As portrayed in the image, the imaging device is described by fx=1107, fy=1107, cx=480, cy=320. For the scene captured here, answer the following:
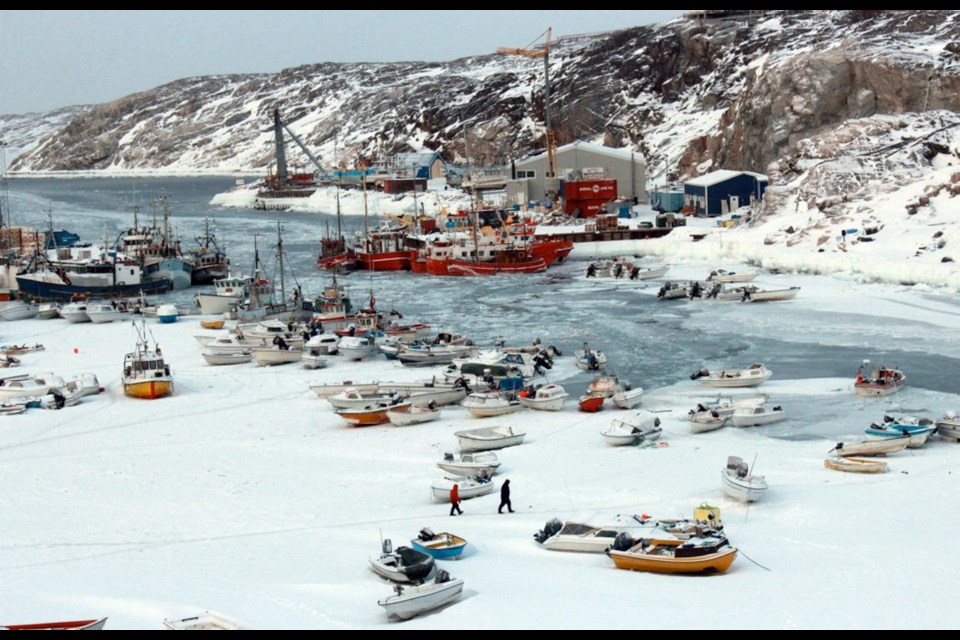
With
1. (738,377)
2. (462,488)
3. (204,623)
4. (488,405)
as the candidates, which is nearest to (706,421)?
(738,377)

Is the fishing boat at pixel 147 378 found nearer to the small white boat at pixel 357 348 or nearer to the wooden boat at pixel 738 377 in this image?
the small white boat at pixel 357 348

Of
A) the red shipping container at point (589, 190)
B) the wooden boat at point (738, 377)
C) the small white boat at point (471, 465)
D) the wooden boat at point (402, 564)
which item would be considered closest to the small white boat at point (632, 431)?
the small white boat at point (471, 465)

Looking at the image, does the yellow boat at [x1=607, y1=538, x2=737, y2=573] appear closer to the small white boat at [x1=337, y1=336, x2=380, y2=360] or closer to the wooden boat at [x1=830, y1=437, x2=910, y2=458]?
the wooden boat at [x1=830, y1=437, x2=910, y2=458]

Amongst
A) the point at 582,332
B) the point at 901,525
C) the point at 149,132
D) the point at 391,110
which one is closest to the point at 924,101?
the point at 582,332

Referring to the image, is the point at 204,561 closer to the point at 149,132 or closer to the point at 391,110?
the point at 391,110

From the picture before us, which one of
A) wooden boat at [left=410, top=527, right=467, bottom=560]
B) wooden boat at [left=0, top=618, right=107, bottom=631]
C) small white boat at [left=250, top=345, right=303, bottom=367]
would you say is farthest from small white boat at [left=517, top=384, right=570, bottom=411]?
wooden boat at [left=0, top=618, right=107, bottom=631]

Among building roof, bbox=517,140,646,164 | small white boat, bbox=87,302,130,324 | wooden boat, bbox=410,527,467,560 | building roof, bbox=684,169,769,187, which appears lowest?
wooden boat, bbox=410,527,467,560
